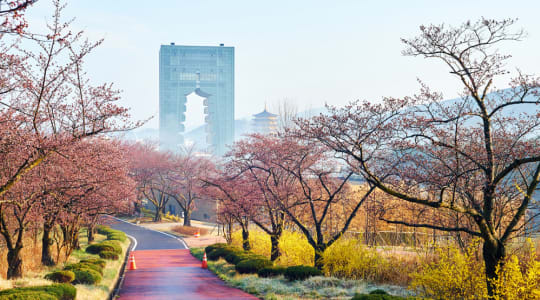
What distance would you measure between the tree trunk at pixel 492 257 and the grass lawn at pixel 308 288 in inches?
156

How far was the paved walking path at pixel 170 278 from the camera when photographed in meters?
17.3

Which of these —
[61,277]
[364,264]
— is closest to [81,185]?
[61,277]

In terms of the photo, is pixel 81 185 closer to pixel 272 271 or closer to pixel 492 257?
pixel 272 271

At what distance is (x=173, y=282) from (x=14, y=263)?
628 centimetres

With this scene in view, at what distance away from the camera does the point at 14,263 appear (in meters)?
15.9

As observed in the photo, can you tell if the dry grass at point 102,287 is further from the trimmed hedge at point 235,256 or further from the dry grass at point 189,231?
the dry grass at point 189,231

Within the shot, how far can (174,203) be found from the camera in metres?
70.6

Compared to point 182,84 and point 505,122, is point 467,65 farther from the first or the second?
point 182,84

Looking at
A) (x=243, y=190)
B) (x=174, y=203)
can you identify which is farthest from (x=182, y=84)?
(x=243, y=190)

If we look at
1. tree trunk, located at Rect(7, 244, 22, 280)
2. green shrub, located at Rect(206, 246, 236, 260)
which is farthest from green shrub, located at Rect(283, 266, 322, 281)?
green shrub, located at Rect(206, 246, 236, 260)

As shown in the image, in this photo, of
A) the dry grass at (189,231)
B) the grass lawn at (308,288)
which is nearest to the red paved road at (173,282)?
the grass lawn at (308,288)

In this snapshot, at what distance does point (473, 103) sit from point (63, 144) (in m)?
9.21

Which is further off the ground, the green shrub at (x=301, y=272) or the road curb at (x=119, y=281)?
the green shrub at (x=301, y=272)

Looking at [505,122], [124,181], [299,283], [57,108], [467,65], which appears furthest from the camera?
[124,181]
